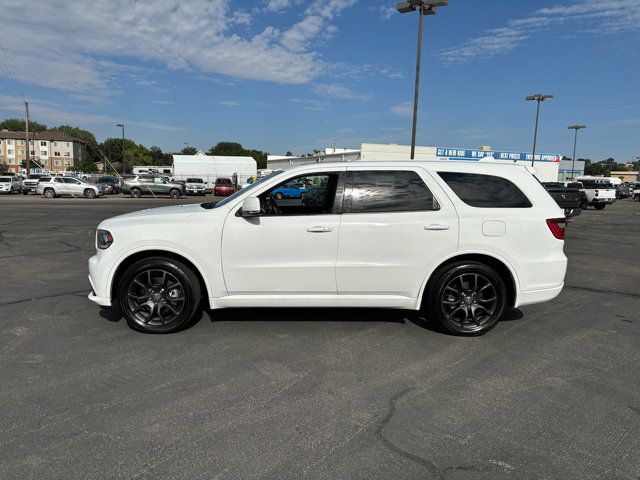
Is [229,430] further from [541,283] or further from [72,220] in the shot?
[72,220]

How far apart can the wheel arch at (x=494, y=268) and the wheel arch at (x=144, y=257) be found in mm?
2225

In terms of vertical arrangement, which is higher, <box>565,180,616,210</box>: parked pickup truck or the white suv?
<box>565,180,616,210</box>: parked pickup truck

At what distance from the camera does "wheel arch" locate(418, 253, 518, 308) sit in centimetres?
454

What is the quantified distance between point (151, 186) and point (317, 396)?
35085 mm

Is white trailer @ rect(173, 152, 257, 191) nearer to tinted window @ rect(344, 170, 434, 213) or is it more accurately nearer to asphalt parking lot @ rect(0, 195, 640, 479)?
asphalt parking lot @ rect(0, 195, 640, 479)

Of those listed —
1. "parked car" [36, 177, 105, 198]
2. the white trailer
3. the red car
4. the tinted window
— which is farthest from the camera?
the white trailer

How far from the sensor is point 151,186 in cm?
3528

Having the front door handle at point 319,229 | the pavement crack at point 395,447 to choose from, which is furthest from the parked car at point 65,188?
the pavement crack at point 395,447

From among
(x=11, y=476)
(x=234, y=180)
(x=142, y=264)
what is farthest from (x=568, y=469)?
(x=234, y=180)

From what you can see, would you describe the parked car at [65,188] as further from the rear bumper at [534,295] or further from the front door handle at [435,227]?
the rear bumper at [534,295]


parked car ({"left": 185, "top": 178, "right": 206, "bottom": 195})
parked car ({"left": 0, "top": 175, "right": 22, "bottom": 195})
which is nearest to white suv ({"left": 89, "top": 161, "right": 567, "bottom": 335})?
parked car ({"left": 185, "top": 178, "right": 206, "bottom": 195})

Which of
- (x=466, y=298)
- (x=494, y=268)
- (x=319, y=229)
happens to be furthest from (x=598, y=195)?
(x=319, y=229)

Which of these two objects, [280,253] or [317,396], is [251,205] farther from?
[317,396]

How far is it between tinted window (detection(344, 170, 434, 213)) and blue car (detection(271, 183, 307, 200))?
0.56 m
